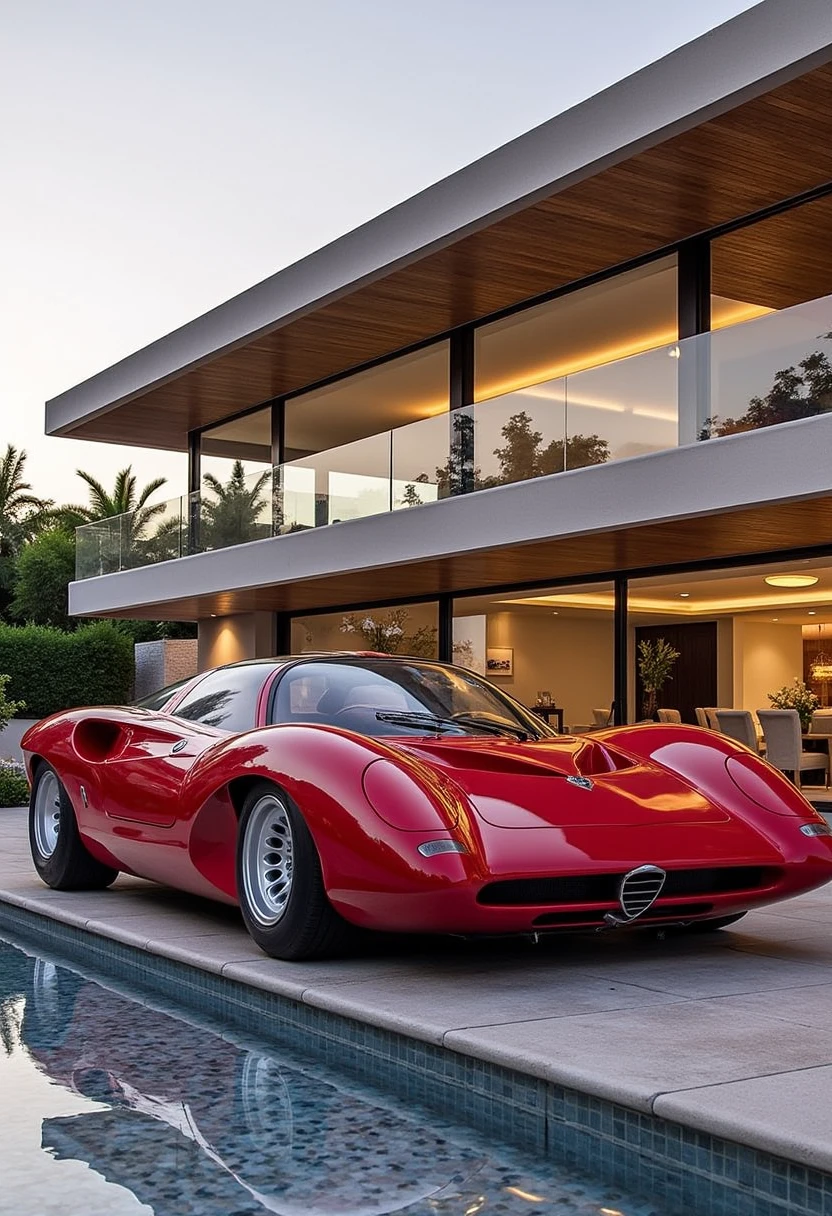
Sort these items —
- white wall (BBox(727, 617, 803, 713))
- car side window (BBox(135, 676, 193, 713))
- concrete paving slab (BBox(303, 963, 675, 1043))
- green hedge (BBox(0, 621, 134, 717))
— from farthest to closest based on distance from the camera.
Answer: green hedge (BBox(0, 621, 134, 717)) < white wall (BBox(727, 617, 803, 713)) < car side window (BBox(135, 676, 193, 713)) < concrete paving slab (BBox(303, 963, 675, 1043))

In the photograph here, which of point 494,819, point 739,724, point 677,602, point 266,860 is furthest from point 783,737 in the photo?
point 494,819

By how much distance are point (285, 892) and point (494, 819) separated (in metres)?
0.95

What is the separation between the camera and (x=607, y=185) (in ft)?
38.7

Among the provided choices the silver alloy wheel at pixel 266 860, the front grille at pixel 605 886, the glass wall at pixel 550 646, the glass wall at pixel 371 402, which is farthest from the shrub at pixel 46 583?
the front grille at pixel 605 886

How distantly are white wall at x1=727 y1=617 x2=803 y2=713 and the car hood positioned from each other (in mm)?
12914

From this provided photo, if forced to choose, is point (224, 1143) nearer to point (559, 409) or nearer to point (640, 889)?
point (640, 889)

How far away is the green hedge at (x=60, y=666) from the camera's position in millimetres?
28484

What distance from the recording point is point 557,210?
40.8 ft

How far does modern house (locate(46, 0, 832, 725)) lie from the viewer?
427 inches

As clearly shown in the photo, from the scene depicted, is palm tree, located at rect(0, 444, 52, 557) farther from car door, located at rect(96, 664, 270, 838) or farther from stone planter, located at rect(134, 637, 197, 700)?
car door, located at rect(96, 664, 270, 838)

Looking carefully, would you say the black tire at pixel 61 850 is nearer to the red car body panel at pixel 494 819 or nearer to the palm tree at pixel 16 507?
the red car body panel at pixel 494 819

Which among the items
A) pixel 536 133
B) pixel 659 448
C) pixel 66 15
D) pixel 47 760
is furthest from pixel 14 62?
pixel 47 760

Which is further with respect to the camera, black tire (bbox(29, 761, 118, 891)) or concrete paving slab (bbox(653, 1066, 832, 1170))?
black tire (bbox(29, 761, 118, 891))

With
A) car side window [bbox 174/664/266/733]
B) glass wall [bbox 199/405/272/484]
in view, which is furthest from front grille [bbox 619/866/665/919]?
glass wall [bbox 199/405/272/484]
